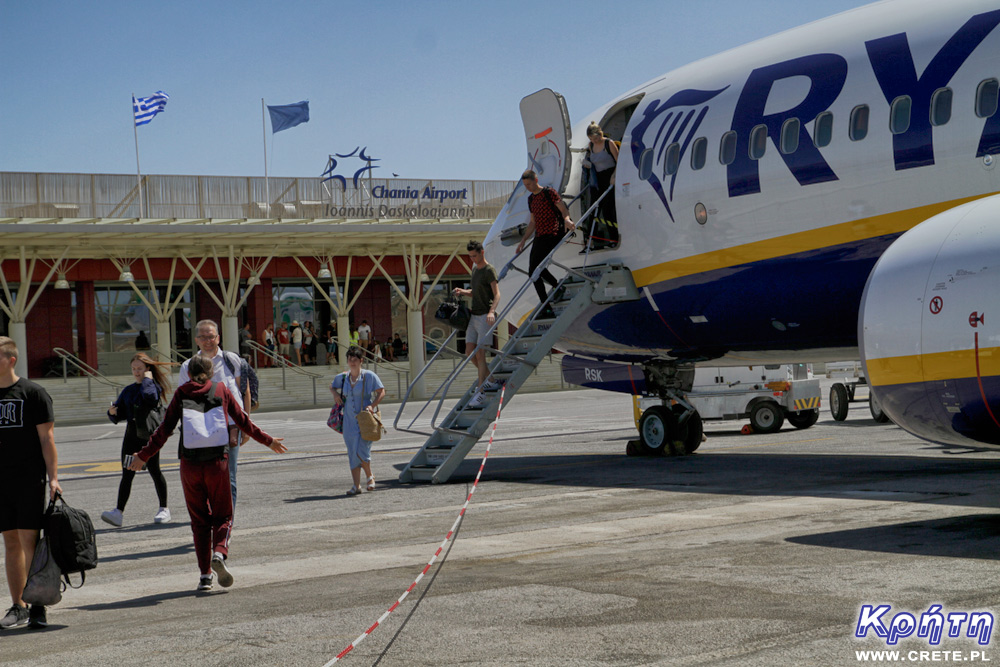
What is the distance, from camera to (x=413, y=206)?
145ft

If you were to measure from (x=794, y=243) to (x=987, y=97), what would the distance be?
2.64 metres

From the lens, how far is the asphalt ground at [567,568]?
593 cm

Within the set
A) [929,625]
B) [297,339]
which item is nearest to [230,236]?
[297,339]

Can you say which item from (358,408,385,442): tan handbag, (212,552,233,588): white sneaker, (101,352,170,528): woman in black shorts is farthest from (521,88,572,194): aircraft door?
(212,552,233,588): white sneaker

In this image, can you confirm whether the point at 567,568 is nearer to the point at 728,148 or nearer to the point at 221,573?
the point at 221,573

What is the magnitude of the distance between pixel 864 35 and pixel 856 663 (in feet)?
28.4

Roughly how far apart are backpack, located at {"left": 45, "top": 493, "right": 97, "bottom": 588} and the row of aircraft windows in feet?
28.4

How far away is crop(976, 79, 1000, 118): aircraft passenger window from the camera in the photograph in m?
10.7

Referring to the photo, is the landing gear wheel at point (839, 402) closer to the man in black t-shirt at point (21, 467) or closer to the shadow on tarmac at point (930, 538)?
the shadow on tarmac at point (930, 538)

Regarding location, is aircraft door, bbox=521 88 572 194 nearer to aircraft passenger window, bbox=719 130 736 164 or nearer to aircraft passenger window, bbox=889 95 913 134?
aircraft passenger window, bbox=719 130 736 164

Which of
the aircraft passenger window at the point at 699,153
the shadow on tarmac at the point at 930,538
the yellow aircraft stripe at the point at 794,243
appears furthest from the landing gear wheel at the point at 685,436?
the shadow on tarmac at the point at 930,538

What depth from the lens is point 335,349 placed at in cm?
4844

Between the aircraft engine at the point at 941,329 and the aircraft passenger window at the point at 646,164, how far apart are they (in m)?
6.04

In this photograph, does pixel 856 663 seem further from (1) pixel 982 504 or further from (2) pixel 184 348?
(2) pixel 184 348
